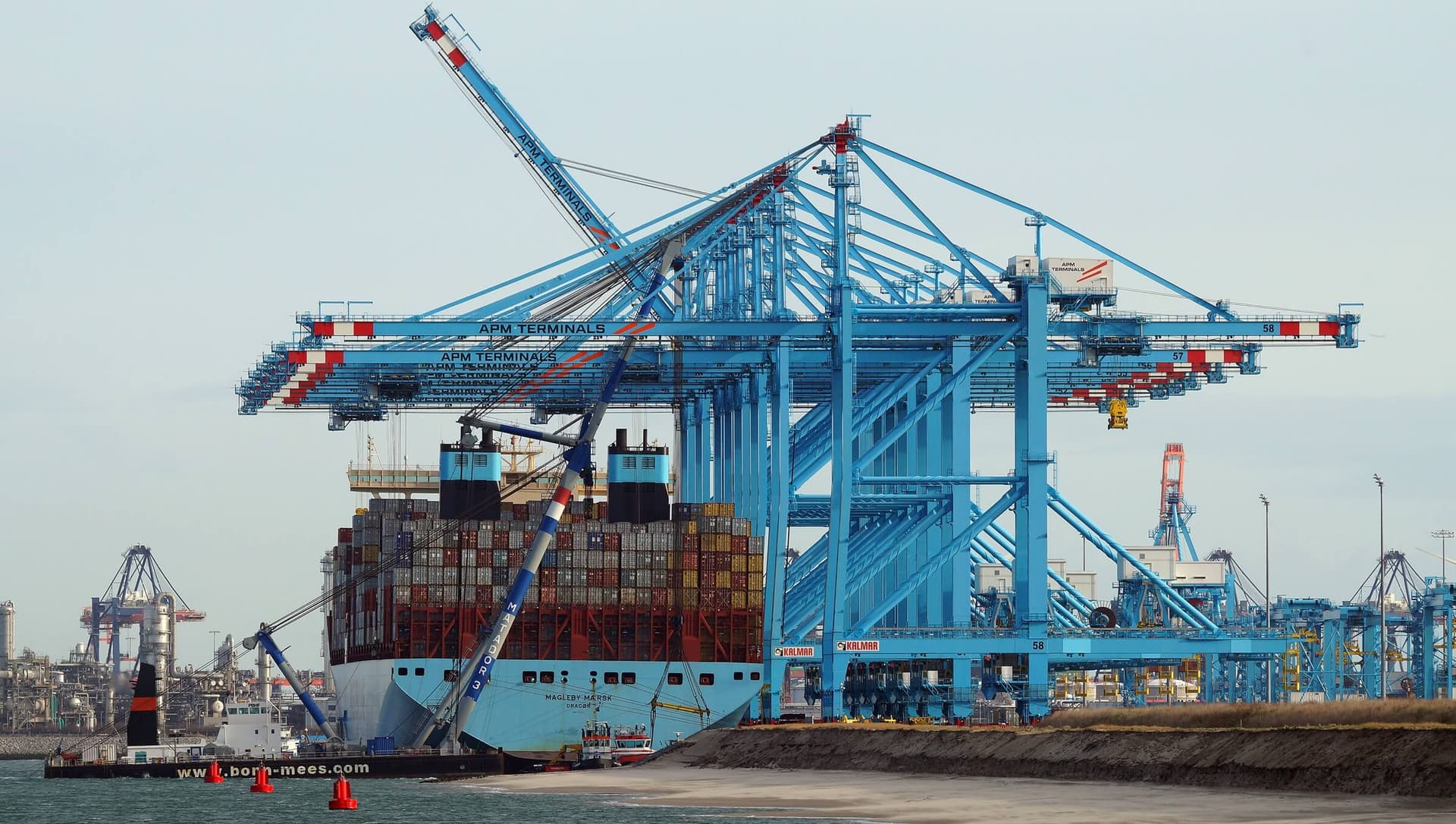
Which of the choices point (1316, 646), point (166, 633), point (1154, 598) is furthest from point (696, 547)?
point (166, 633)

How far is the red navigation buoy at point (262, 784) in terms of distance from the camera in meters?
62.7

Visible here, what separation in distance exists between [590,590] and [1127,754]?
32.3 meters

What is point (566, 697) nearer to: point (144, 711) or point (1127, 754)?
point (144, 711)

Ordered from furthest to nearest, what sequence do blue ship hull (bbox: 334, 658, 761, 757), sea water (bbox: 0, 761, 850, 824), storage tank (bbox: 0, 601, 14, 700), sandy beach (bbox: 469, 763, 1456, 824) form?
storage tank (bbox: 0, 601, 14, 700), blue ship hull (bbox: 334, 658, 761, 757), sea water (bbox: 0, 761, 850, 824), sandy beach (bbox: 469, 763, 1456, 824)

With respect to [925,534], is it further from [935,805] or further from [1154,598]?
[935,805]

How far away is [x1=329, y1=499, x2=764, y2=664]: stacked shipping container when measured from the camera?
2958 inches

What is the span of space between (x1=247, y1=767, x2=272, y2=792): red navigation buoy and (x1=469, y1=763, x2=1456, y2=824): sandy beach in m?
6.88

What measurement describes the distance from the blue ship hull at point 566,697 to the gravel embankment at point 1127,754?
665 cm

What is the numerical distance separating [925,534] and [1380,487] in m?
16.6

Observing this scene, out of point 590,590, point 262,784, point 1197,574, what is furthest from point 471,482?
point 1197,574

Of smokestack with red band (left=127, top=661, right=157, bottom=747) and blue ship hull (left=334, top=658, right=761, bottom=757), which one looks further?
smokestack with red band (left=127, top=661, right=157, bottom=747)

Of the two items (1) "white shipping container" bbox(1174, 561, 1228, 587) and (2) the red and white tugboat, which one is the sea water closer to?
(2) the red and white tugboat

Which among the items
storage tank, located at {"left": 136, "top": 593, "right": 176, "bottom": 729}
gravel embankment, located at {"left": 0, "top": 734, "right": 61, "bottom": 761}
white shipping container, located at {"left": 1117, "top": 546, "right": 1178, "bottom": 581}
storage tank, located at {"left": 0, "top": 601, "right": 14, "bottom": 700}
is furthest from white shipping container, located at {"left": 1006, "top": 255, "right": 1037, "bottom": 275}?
storage tank, located at {"left": 0, "top": 601, "right": 14, "bottom": 700}

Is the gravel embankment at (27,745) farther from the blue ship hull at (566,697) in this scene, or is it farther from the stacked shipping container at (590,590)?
the blue ship hull at (566,697)
